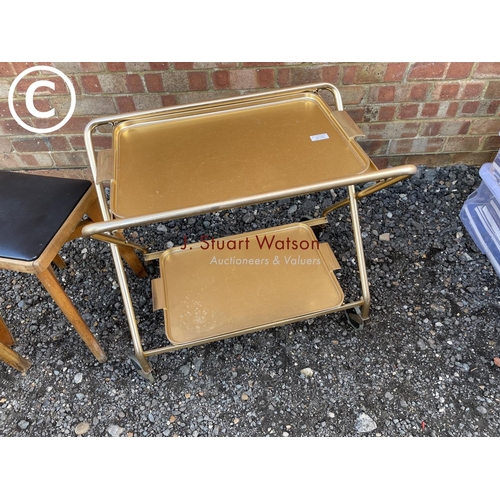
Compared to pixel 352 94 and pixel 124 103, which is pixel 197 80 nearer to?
pixel 124 103

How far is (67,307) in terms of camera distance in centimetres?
140

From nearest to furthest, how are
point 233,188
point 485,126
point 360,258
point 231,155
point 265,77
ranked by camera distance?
point 233,188 → point 231,155 → point 360,258 → point 265,77 → point 485,126

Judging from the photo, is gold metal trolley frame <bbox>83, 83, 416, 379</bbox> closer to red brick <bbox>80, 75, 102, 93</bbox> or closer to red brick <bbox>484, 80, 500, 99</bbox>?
red brick <bbox>80, 75, 102, 93</bbox>

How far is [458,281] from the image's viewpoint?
5.94 ft

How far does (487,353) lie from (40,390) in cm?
176

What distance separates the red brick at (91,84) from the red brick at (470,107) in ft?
5.73

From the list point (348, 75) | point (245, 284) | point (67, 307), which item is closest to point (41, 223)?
point (67, 307)

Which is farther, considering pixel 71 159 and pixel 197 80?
pixel 71 159

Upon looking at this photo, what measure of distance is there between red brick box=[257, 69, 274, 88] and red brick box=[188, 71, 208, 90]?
9.6 inches

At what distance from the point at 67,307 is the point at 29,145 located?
3.61 feet

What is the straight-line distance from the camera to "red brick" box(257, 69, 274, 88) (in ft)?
5.94

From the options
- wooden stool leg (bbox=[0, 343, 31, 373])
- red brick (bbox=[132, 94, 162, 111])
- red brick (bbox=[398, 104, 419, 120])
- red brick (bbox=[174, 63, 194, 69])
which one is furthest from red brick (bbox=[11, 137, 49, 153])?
red brick (bbox=[398, 104, 419, 120])
